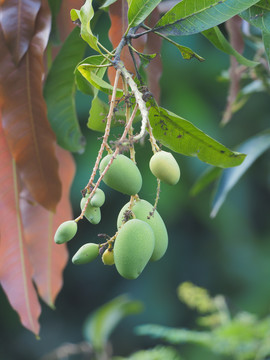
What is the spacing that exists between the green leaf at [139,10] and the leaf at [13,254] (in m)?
0.25

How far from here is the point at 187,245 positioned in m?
2.78

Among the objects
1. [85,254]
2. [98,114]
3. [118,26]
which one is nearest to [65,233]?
[85,254]

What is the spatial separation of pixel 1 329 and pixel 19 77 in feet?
8.50

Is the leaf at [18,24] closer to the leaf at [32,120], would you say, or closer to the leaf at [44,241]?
the leaf at [32,120]

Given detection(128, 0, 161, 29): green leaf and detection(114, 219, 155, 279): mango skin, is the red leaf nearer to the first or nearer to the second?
detection(128, 0, 161, 29): green leaf

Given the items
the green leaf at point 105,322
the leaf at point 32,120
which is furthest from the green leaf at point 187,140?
the green leaf at point 105,322

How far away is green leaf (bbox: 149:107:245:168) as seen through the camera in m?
0.41

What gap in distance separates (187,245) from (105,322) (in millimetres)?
1258

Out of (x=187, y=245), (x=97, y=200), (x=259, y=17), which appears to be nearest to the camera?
(x=97, y=200)

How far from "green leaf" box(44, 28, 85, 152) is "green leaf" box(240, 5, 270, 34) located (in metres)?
0.19

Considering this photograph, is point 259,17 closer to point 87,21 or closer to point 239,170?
point 87,21

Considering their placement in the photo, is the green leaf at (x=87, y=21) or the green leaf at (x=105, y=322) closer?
the green leaf at (x=87, y=21)

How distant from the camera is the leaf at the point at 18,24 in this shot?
53 centimetres

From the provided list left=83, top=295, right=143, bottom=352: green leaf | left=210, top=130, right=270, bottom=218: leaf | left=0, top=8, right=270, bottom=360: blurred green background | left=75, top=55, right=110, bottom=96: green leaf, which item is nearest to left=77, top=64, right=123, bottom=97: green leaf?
left=75, top=55, right=110, bottom=96: green leaf
